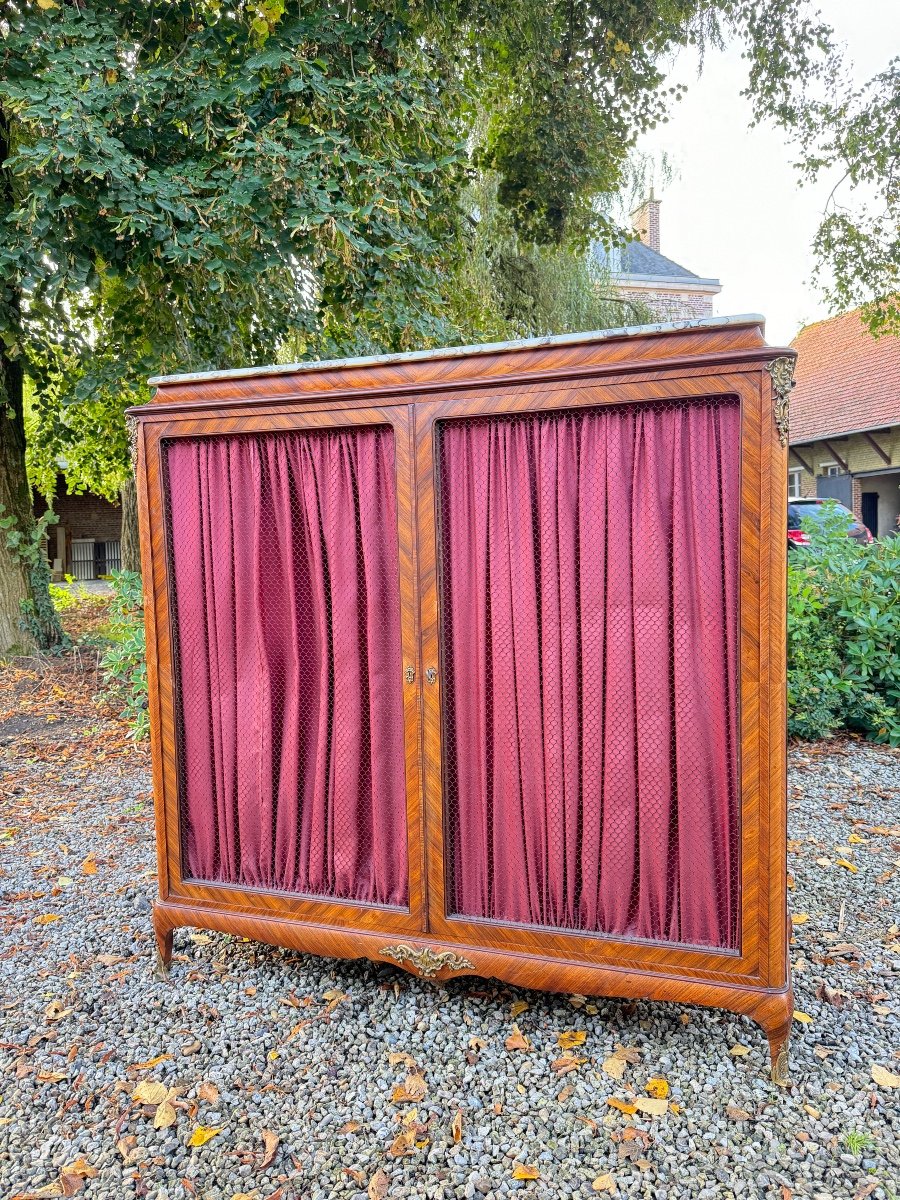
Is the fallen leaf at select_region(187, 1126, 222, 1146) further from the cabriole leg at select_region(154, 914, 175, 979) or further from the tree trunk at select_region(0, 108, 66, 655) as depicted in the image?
the tree trunk at select_region(0, 108, 66, 655)

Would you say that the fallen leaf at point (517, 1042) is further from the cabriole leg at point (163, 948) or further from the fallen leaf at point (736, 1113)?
the cabriole leg at point (163, 948)

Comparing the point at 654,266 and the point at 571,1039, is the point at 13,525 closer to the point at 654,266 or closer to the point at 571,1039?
the point at 571,1039

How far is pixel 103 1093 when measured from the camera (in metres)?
2.34

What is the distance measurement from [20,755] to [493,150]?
868cm

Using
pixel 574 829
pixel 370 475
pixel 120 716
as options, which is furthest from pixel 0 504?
pixel 574 829

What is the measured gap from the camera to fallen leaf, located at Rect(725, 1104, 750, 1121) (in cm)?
216

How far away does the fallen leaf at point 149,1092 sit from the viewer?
7.50ft

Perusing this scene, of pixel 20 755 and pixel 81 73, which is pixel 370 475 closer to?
pixel 81 73

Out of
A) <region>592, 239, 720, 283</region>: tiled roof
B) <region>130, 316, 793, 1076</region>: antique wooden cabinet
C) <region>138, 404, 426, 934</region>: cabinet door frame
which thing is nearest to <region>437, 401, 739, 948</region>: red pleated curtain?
<region>130, 316, 793, 1076</region>: antique wooden cabinet

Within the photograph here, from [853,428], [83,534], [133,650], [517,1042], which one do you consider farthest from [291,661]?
[83,534]

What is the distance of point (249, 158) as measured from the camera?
16.5 feet

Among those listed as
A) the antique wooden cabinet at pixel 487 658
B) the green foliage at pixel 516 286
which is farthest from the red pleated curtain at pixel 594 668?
the green foliage at pixel 516 286

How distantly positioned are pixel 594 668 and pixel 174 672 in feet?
4.95

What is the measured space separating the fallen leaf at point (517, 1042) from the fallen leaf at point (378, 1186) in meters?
A: 0.62
